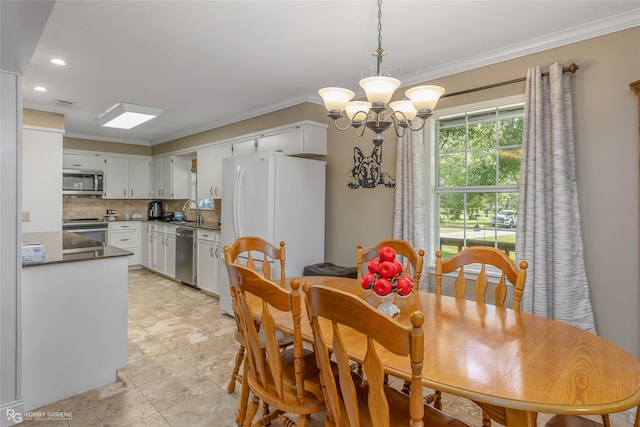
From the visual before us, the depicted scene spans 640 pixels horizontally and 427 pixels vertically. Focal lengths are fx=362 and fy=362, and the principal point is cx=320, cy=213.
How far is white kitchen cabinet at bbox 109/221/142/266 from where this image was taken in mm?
6375

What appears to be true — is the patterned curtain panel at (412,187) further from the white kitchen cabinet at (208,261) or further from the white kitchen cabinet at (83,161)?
the white kitchen cabinet at (83,161)

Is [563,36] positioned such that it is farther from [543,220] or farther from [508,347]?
[508,347]

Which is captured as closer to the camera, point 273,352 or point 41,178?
point 273,352

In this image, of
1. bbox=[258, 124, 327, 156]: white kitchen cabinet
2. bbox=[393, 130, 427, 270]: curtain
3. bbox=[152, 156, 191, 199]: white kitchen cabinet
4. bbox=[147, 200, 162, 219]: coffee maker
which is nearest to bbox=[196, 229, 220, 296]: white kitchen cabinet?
bbox=[258, 124, 327, 156]: white kitchen cabinet

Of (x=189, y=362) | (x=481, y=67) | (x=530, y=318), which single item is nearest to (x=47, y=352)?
(x=189, y=362)

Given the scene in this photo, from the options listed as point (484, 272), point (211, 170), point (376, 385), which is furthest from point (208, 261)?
point (376, 385)

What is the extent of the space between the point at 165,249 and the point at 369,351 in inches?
222

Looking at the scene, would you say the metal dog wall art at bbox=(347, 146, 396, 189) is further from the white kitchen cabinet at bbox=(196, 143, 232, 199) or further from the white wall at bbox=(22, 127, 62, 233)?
the white wall at bbox=(22, 127, 62, 233)

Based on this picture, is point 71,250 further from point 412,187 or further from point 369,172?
point 412,187

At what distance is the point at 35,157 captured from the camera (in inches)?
175

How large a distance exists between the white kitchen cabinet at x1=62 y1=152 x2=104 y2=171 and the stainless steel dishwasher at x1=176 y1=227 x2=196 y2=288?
2237mm

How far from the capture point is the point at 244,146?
473 cm

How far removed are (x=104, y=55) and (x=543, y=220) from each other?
3.58m

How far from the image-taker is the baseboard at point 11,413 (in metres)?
2.03
